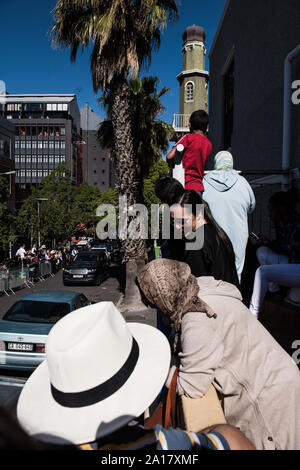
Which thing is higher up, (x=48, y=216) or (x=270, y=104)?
(x=270, y=104)

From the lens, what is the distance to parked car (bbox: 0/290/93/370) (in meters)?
6.15

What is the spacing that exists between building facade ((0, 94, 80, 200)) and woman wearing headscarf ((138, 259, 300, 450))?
89.4 meters

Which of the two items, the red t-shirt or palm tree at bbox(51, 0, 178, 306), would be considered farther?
palm tree at bbox(51, 0, 178, 306)

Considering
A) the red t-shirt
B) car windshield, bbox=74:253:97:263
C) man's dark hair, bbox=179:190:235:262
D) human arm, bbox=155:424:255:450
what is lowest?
car windshield, bbox=74:253:97:263

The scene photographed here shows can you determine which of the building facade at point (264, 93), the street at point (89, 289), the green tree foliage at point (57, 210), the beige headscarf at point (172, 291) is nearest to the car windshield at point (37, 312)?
the street at point (89, 289)

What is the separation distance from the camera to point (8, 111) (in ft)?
303

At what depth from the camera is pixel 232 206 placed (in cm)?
278

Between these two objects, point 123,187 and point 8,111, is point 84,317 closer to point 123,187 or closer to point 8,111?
point 123,187

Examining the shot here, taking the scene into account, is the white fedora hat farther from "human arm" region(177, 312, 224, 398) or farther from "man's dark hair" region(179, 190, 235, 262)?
"man's dark hair" region(179, 190, 235, 262)

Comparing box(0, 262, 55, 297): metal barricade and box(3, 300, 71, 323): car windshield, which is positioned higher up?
box(3, 300, 71, 323): car windshield

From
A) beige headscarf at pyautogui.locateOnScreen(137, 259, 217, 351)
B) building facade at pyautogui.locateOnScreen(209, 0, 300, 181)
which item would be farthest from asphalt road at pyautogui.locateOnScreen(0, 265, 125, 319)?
beige headscarf at pyautogui.locateOnScreen(137, 259, 217, 351)

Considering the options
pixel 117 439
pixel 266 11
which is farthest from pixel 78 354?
pixel 266 11

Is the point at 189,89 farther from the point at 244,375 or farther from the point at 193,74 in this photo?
the point at 244,375

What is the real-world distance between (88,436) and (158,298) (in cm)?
70
